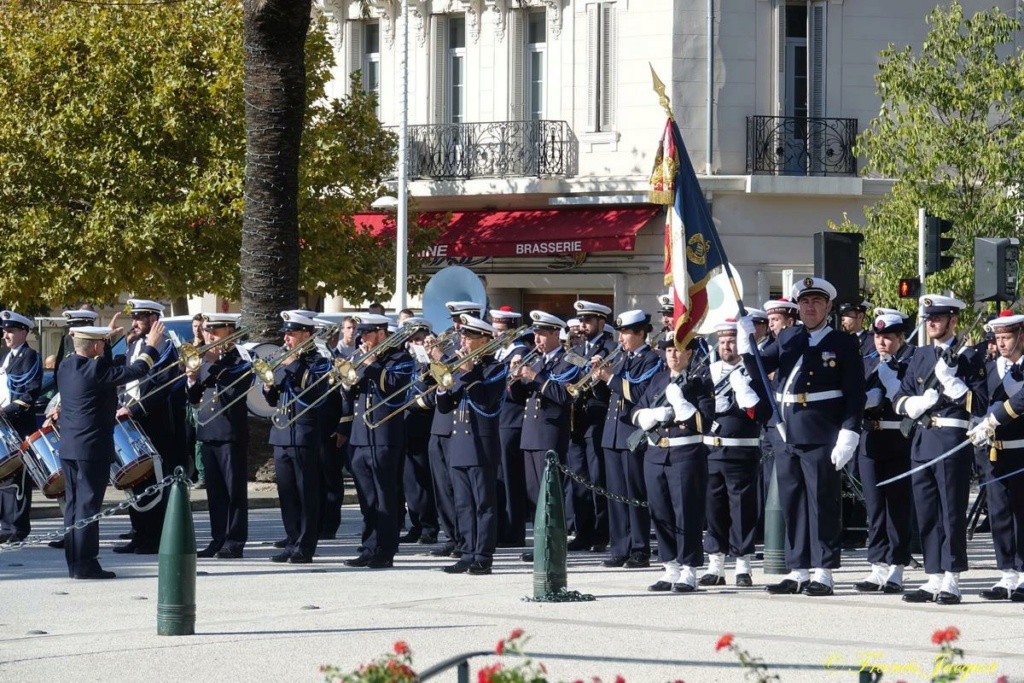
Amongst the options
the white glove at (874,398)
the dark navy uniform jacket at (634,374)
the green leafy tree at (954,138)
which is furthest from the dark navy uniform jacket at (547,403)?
the green leafy tree at (954,138)

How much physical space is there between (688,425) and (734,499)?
90 cm

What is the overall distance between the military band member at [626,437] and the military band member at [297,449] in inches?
90.9

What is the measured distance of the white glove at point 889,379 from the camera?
13.7 metres

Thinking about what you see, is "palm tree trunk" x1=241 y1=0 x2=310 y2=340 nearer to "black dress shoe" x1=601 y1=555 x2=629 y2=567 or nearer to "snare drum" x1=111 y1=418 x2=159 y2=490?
"snare drum" x1=111 y1=418 x2=159 y2=490

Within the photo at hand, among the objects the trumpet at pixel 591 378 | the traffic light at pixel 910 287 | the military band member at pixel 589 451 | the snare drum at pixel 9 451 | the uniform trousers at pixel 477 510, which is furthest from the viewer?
the traffic light at pixel 910 287

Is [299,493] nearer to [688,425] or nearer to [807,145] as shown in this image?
[688,425]

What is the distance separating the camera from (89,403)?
13.9m

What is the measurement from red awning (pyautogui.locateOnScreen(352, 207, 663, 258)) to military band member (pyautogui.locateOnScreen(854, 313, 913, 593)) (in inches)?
586

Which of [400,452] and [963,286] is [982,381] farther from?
[963,286]

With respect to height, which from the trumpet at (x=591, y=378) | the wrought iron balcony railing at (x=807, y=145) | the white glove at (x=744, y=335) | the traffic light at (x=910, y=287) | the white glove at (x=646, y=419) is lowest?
the white glove at (x=646, y=419)

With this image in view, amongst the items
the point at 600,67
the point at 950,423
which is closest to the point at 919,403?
the point at 950,423

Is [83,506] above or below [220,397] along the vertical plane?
below

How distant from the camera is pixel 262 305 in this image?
2062 cm

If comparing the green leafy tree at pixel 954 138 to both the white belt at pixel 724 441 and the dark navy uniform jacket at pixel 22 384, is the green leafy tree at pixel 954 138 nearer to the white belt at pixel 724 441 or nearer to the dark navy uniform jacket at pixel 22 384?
the white belt at pixel 724 441
